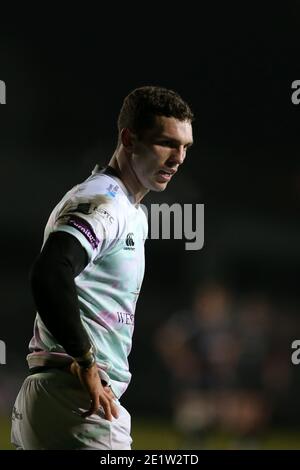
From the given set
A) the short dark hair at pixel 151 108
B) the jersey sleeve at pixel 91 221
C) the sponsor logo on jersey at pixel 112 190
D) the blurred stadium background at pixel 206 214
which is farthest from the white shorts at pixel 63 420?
the blurred stadium background at pixel 206 214

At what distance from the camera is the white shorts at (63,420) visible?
2.55 metres

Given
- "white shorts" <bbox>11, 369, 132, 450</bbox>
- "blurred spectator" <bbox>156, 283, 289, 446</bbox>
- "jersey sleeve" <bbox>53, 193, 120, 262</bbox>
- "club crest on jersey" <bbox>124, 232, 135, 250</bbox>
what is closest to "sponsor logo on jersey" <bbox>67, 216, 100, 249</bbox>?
"jersey sleeve" <bbox>53, 193, 120, 262</bbox>

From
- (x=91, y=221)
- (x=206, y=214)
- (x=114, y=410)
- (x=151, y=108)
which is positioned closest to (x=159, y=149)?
(x=151, y=108)

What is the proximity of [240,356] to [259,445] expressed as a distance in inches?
42.5

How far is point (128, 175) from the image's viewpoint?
2840mm

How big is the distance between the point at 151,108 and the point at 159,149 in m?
0.14

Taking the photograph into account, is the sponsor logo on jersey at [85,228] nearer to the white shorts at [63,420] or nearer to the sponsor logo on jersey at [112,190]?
the sponsor logo on jersey at [112,190]

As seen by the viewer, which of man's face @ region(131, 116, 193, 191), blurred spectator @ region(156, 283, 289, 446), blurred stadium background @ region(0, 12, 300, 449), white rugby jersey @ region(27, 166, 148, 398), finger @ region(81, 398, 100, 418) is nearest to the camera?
finger @ region(81, 398, 100, 418)

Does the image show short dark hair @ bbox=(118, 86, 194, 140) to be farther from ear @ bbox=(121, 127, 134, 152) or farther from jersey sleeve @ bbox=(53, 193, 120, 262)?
jersey sleeve @ bbox=(53, 193, 120, 262)

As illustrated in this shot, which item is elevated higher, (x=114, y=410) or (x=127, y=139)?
(x=127, y=139)

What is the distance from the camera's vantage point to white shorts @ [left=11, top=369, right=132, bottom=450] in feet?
8.36

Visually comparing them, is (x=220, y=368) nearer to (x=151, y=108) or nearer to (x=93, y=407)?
(x=151, y=108)
